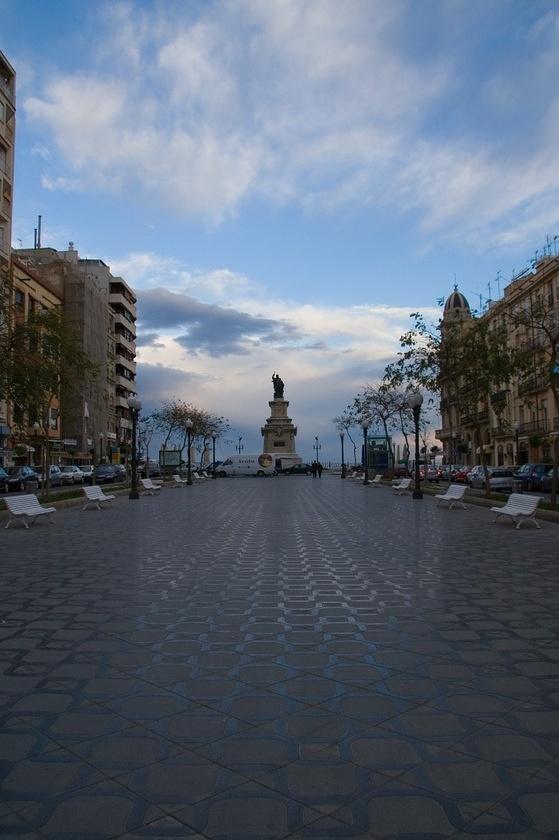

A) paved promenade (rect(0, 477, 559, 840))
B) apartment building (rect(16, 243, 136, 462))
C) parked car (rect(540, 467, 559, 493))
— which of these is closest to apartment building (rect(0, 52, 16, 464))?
apartment building (rect(16, 243, 136, 462))

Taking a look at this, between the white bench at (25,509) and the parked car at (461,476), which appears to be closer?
the white bench at (25,509)

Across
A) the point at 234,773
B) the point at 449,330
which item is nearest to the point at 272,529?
the point at 234,773

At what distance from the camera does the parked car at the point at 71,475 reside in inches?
1791

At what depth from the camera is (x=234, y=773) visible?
342 cm

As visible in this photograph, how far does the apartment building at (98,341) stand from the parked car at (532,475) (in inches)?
1214

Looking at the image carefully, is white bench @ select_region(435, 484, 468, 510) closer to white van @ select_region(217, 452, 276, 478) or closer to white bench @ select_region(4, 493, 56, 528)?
white bench @ select_region(4, 493, 56, 528)

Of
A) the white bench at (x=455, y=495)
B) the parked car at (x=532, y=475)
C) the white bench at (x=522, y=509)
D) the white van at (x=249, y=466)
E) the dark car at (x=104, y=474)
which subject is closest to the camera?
the white bench at (x=522, y=509)

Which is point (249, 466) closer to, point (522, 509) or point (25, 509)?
point (25, 509)

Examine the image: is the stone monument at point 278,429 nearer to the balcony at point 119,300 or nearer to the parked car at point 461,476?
the balcony at point 119,300

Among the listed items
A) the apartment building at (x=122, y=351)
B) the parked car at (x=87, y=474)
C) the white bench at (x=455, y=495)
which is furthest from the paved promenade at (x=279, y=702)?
the apartment building at (x=122, y=351)

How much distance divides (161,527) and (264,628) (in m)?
10.4

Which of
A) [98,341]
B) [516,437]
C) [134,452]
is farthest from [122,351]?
[134,452]

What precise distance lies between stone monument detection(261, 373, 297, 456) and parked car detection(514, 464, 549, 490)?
44707 mm

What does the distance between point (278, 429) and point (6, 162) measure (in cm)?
4260
